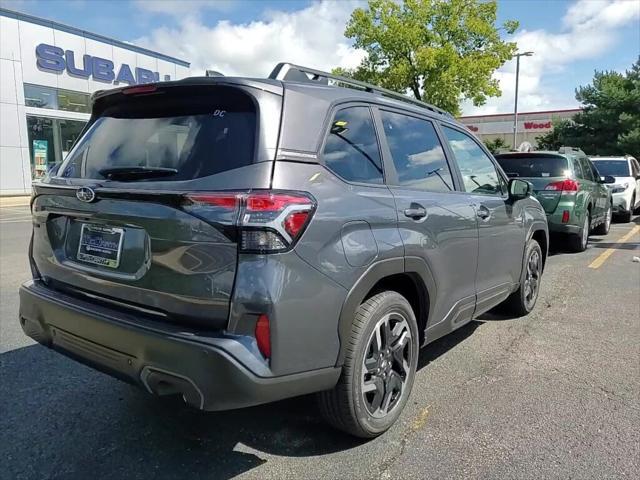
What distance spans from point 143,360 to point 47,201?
1.22 meters

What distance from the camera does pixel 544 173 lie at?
8.55 meters

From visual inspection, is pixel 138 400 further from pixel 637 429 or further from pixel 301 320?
pixel 637 429

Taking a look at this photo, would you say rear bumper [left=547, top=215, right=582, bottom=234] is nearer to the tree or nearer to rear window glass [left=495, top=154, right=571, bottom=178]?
rear window glass [left=495, top=154, right=571, bottom=178]

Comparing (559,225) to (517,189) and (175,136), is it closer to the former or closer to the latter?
(517,189)

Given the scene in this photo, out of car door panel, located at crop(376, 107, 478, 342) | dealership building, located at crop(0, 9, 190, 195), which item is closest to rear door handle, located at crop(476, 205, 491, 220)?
car door panel, located at crop(376, 107, 478, 342)

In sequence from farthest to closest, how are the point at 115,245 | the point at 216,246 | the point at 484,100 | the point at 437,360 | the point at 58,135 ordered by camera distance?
the point at 484,100 < the point at 58,135 < the point at 437,360 < the point at 115,245 < the point at 216,246

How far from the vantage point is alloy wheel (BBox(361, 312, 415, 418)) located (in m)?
2.88

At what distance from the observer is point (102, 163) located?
291 centimetres

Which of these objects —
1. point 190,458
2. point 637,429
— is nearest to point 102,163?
point 190,458

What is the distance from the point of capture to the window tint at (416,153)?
129 inches

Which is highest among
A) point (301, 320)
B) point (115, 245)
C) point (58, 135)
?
point (58, 135)

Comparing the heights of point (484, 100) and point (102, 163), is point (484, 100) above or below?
above

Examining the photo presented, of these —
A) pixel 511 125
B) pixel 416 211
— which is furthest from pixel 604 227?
pixel 511 125

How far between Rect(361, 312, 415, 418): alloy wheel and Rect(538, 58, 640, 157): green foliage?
3354 cm
